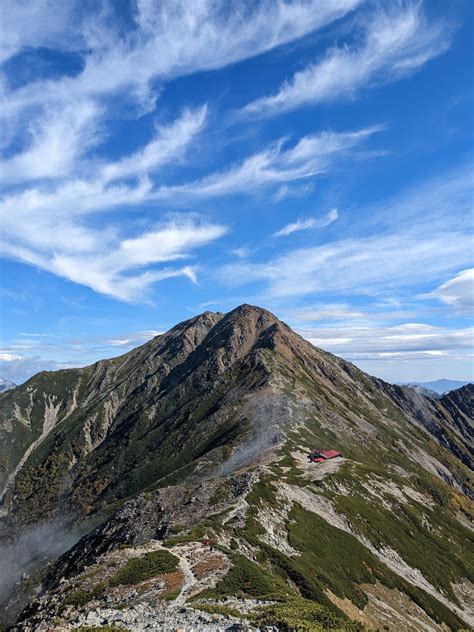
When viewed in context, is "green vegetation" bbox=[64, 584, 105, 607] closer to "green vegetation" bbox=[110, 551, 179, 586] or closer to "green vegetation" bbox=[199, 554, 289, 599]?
"green vegetation" bbox=[110, 551, 179, 586]

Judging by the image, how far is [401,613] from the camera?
189 feet

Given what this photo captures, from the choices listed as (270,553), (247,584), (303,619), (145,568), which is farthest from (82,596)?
(270,553)

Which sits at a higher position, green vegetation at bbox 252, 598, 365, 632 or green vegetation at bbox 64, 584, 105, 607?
green vegetation at bbox 252, 598, 365, 632

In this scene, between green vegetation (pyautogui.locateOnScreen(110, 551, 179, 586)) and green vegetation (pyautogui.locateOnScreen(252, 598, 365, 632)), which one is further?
green vegetation (pyautogui.locateOnScreen(110, 551, 179, 586))

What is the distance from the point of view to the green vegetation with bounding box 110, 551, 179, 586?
4091 centimetres

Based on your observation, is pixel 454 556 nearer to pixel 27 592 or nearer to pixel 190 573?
pixel 190 573

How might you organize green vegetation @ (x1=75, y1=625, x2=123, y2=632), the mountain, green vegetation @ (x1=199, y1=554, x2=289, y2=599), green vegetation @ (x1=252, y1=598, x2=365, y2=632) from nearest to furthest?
green vegetation @ (x1=252, y1=598, x2=365, y2=632), green vegetation @ (x1=75, y1=625, x2=123, y2=632), the mountain, green vegetation @ (x1=199, y1=554, x2=289, y2=599)

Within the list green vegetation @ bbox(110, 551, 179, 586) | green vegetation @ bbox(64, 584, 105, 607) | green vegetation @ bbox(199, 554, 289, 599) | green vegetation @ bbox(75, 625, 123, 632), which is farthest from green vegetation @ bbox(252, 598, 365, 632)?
green vegetation @ bbox(64, 584, 105, 607)

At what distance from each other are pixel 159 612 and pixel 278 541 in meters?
31.1

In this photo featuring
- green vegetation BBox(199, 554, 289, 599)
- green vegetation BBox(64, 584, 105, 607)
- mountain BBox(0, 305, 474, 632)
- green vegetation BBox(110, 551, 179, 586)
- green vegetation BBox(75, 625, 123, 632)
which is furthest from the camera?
green vegetation BBox(110, 551, 179, 586)

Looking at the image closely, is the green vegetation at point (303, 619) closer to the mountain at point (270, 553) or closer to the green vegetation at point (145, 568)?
the mountain at point (270, 553)

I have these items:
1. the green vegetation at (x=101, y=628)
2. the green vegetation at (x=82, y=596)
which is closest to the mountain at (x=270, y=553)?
the green vegetation at (x=82, y=596)

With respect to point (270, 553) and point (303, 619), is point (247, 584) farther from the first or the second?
point (270, 553)

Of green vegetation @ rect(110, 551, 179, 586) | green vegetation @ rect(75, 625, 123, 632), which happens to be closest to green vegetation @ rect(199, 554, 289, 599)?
green vegetation @ rect(110, 551, 179, 586)
